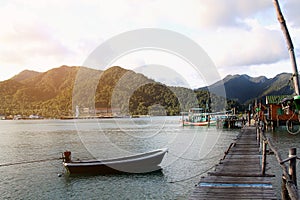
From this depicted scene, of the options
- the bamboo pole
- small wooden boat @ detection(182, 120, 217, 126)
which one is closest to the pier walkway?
the bamboo pole

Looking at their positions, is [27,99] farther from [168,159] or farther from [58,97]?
[168,159]

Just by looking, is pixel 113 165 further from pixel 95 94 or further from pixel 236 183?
pixel 95 94

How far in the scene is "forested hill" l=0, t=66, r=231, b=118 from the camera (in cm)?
6650

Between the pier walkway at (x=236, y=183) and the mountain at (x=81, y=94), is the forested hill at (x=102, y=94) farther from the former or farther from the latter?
the pier walkway at (x=236, y=183)

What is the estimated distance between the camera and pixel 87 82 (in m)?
78.9

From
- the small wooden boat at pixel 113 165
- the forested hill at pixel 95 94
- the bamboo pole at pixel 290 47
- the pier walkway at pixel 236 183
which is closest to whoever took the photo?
the bamboo pole at pixel 290 47

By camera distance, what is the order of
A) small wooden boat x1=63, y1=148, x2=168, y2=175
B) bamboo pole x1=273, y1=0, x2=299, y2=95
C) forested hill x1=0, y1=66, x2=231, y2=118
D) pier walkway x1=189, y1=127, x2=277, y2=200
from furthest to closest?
1. forested hill x1=0, y1=66, x2=231, y2=118
2. small wooden boat x1=63, y1=148, x2=168, y2=175
3. pier walkway x1=189, y1=127, x2=277, y2=200
4. bamboo pole x1=273, y1=0, x2=299, y2=95

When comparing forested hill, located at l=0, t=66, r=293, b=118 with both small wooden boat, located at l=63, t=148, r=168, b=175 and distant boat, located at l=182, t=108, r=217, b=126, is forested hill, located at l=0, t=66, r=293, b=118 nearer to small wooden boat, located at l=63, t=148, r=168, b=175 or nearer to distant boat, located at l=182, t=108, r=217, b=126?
distant boat, located at l=182, t=108, r=217, b=126

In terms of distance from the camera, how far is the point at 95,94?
90.3 metres

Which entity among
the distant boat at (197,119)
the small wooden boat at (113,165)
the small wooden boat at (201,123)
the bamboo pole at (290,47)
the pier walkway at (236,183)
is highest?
the bamboo pole at (290,47)

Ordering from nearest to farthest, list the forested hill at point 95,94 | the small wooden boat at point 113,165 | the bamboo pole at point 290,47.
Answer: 1. the bamboo pole at point 290,47
2. the small wooden boat at point 113,165
3. the forested hill at point 95,94

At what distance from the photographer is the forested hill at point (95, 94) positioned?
6650cm

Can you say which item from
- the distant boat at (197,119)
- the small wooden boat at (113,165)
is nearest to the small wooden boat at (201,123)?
the distant boat at (197,119)

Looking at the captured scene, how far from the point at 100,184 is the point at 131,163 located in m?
2.54
